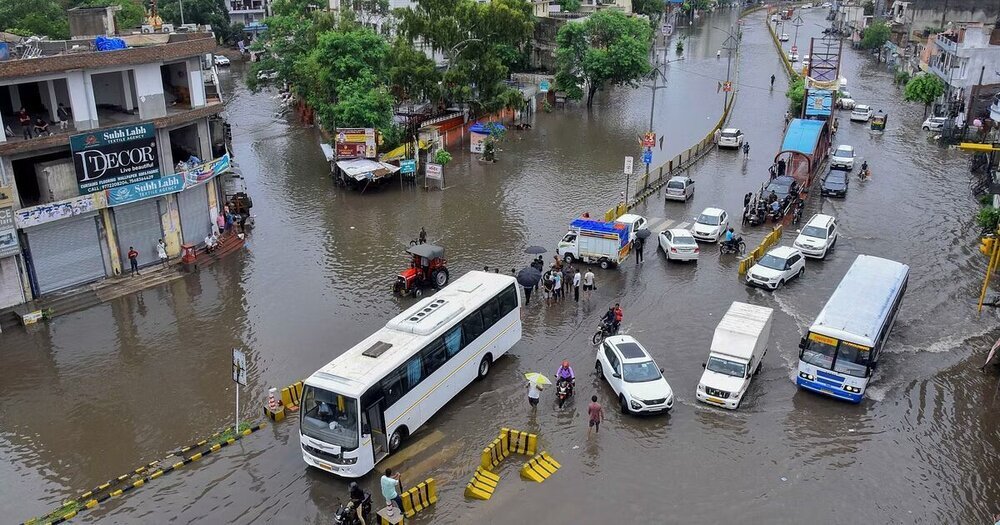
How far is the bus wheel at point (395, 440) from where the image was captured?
60.9 feet

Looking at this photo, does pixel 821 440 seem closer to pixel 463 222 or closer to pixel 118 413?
pixel 118 413

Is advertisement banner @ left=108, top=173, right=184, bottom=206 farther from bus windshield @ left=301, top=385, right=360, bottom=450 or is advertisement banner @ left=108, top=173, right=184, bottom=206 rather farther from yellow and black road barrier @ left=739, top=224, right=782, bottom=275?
yellow and black road barrier @ left=739, top=224, right=782, bottom=275

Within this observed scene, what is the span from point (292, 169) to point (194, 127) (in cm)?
1358

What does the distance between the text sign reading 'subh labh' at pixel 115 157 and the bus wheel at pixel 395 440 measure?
1683 centimetres

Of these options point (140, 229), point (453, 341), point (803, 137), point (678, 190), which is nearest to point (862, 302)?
point (453, 341)

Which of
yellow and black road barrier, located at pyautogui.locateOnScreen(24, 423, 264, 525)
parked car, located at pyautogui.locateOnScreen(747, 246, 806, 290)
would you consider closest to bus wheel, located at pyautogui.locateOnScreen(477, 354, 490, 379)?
yellow and black road barrier, located at pyautogui.locateOnScreen(24, 423, 264, 525)

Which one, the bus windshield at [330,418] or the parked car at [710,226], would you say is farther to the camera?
the parked car at [710,226]

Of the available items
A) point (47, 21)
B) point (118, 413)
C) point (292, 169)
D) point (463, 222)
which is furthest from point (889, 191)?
point (47, 21)

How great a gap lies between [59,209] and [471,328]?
1635 centimetres

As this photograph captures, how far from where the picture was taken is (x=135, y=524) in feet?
54.5

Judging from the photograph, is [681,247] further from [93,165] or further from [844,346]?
[93,165]

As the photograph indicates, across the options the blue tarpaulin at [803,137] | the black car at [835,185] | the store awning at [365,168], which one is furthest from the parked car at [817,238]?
the store awning at [365,168]

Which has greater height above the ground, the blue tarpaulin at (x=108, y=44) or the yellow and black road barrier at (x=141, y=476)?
the blue tarpaulin at (x=108, y=44)

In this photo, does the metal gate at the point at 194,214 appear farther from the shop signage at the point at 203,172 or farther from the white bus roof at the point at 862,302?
the white bus roof at the point at 862,302
